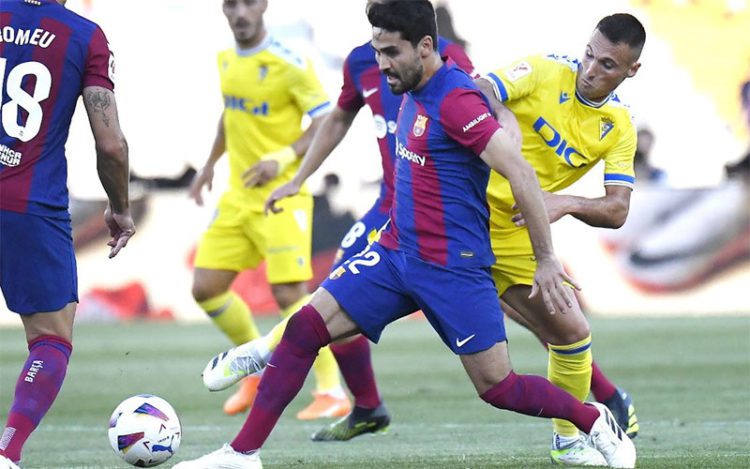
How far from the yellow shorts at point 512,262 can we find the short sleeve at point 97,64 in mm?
2035

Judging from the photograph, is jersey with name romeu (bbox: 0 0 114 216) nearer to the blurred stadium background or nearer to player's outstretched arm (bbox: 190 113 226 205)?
player's outstretched arm (bbox: 190 113 226 205)

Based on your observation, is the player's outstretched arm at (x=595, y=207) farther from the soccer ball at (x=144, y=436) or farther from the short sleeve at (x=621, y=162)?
the soccer ball at (x=144, y=436)

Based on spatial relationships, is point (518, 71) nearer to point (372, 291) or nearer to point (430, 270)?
point (430, 270)

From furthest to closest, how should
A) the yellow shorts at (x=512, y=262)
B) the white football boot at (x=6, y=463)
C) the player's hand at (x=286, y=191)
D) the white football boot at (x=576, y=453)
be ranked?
the player's hand at (x=286, y=191), the yellow shorts at (x=512, y=262), the white football boot at (x=576, y=453), the white football boot at (x=6, y=463)

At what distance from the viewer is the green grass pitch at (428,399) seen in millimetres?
7039

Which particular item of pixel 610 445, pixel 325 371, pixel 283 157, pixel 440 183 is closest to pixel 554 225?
pixel 325 371

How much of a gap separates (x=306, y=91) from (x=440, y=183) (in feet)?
→ 11.8

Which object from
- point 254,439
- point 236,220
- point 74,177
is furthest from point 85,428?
point 74,177

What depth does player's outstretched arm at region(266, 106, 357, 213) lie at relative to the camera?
7.86 meters

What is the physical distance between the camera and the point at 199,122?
63.2ft

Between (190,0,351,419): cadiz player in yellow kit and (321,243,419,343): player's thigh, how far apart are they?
320 cm

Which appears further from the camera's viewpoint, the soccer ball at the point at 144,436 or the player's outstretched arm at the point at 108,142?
the soccer ball at the point at 144,436

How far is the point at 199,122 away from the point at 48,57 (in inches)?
527

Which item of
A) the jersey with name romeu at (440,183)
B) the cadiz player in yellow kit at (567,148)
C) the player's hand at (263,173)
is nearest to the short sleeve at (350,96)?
the player's hand at (263,173)
